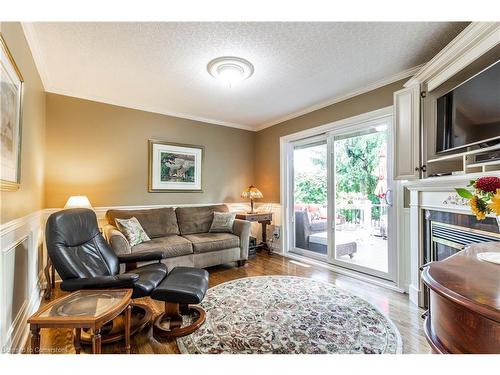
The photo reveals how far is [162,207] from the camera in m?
3.97

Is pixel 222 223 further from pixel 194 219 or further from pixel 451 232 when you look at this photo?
pixel 451 232

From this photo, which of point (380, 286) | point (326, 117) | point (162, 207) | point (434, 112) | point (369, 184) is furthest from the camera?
point (162, 207)

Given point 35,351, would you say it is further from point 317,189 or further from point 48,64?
point 317,189

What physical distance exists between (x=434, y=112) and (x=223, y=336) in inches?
112

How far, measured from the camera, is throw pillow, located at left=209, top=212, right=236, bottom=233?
3.98m

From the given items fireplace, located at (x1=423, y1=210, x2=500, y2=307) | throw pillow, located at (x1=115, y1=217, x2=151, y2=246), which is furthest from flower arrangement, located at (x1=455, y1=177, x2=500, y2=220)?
throw pillow, located at (x1=115, y1=217, x2=151, y2=246)

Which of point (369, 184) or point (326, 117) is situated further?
point (326, 117)

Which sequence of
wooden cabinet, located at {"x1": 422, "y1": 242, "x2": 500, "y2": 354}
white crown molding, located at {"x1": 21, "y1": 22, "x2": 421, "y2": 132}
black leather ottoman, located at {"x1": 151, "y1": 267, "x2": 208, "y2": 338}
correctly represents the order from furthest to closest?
white crown molding, located at {"x1": 21, "y1": 22, "x2": 421, "y2": 132} → black leather ottoman, located at {"x1": 151, "y1": 267, "x2": 208, "y2": 338} → wooden cabinet, located at {"x1": 422, "y1": 242, "x2": 500, "y2": 354}

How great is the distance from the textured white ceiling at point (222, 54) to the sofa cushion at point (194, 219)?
5.83 ft

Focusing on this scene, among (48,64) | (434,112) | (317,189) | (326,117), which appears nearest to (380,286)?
(317,189)

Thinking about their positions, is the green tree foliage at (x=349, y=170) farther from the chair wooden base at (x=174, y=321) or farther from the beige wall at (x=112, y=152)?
the chair wooden base at (x=174, y=321)

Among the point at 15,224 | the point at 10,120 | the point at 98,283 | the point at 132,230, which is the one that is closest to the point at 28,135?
the point at 10,120

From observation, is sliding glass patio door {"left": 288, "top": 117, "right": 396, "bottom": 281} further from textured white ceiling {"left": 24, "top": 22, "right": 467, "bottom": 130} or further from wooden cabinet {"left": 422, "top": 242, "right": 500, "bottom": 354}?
wooden cabinet {"left": 422, "top": 242, "right": 500, "bottom": 354}

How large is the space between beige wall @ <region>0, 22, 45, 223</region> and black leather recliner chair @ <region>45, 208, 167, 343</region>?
0.32 m
